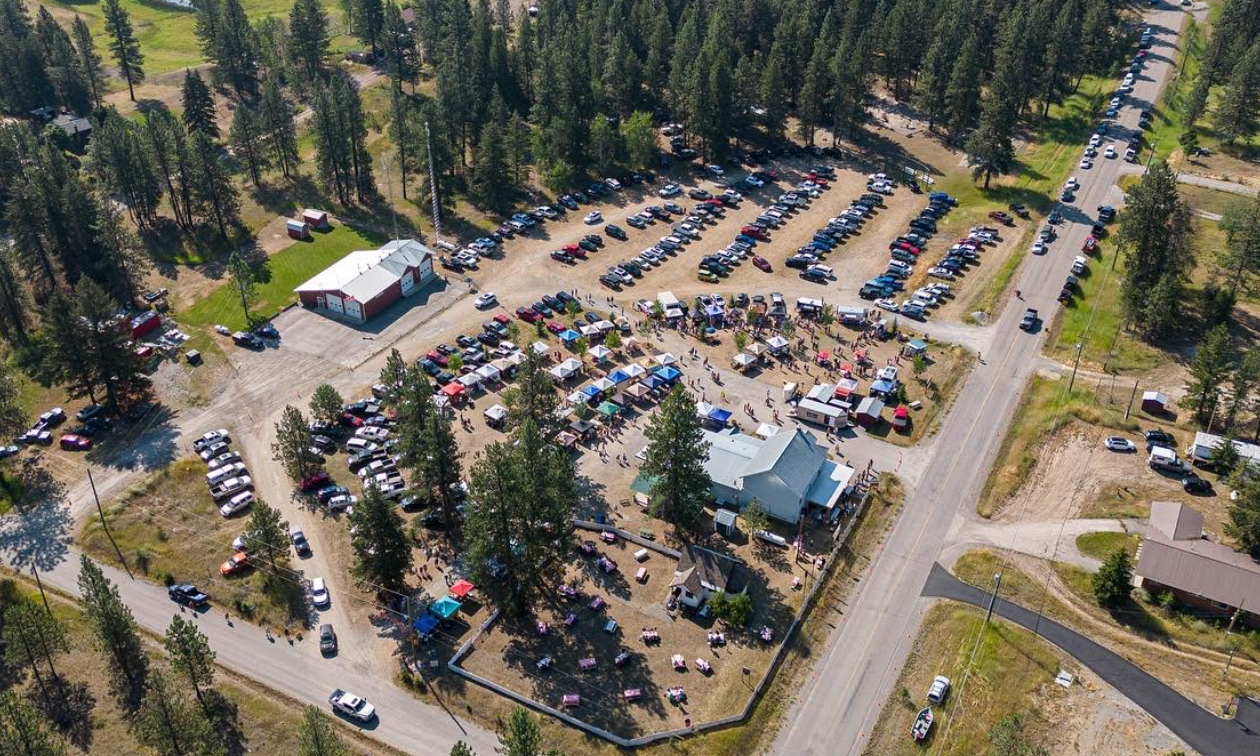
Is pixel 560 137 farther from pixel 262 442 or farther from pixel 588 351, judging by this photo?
pixel 262 442

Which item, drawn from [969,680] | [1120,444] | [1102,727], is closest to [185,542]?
[969,680]

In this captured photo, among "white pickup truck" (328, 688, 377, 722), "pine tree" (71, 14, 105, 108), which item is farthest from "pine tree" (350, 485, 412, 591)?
"pine tree" (71, 14, 105, 108)

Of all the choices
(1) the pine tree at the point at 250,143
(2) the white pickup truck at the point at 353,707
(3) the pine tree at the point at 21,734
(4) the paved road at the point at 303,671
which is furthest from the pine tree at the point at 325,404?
(1) the pine tree at the point at 250,143

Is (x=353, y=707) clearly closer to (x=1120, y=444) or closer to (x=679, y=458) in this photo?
(x=679, y=458)

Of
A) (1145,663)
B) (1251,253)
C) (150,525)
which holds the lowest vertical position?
(150,525)

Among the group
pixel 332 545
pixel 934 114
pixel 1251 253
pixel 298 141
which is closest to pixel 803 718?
pixel 332 545
